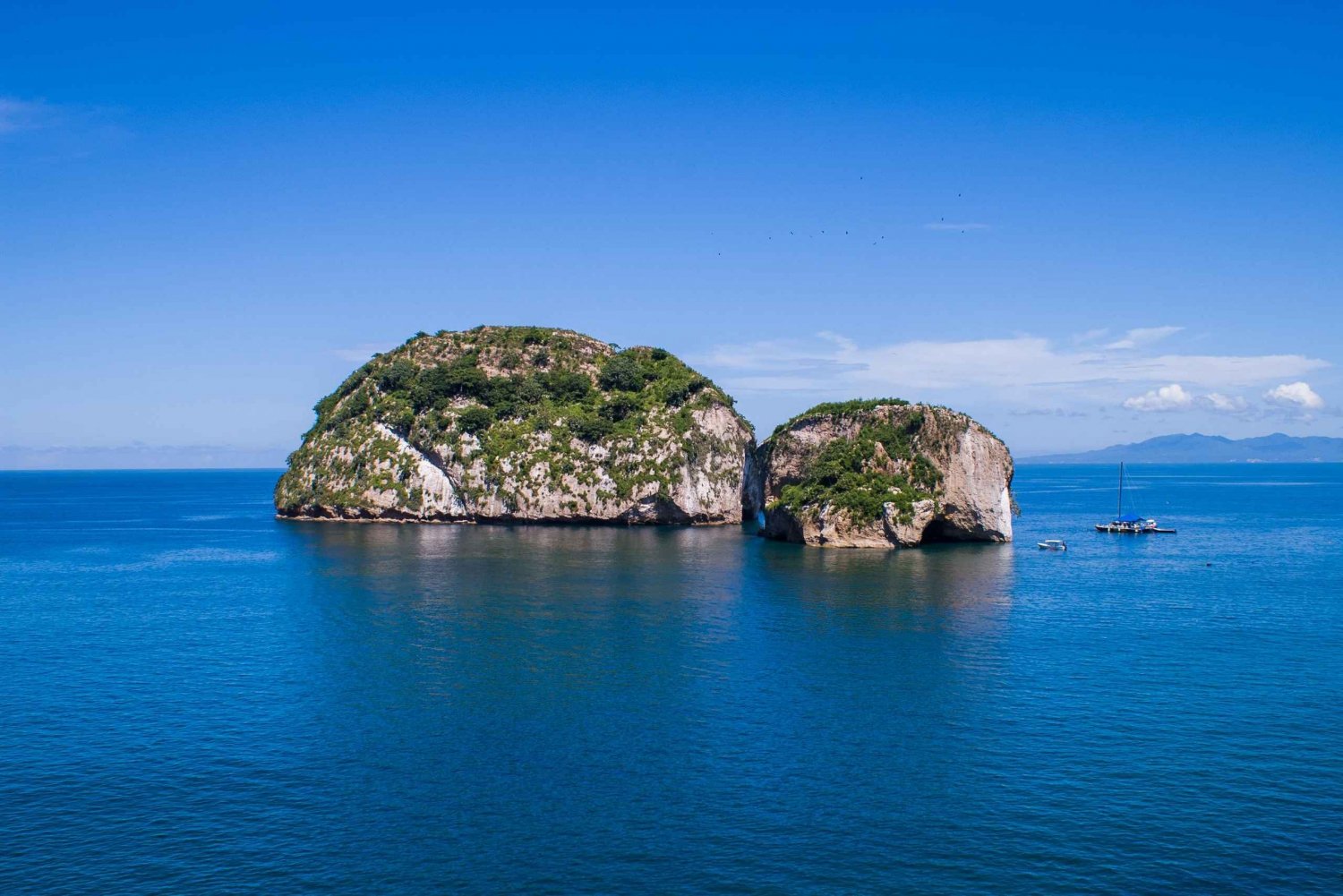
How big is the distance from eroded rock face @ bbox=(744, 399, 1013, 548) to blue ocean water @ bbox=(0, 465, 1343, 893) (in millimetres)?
22976

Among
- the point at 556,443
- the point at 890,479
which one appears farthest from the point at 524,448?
the point at 890,479

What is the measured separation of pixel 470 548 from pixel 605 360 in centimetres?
5490

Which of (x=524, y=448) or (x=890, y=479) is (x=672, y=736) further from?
(x=524, y=448)

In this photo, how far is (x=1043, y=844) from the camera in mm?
29281

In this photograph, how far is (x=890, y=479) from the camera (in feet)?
343

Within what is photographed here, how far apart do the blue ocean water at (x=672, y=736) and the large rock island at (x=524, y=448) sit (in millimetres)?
53155

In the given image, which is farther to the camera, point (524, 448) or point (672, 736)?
point (524, 448)

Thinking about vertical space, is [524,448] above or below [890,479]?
above

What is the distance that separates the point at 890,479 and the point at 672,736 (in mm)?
69925

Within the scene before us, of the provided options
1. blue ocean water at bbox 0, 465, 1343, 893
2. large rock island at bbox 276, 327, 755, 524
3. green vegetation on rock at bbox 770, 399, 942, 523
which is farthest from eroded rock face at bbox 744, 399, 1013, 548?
large rock island at bbox 276, 327, 755, 524

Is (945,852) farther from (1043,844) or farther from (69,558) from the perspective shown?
(69,558)

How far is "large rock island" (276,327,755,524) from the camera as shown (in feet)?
433

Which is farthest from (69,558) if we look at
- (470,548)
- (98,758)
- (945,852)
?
(945,852)

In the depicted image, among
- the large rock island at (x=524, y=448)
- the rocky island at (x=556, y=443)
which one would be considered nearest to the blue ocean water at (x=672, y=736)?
the rocky island at (x=556, y=443)
